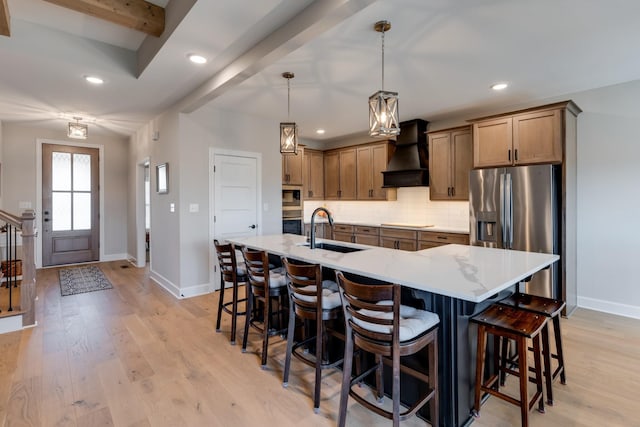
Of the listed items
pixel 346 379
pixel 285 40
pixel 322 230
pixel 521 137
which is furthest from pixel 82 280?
pixel 521 137

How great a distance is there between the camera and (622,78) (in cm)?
348

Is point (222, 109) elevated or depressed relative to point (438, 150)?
elevated

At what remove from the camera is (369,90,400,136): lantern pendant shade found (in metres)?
2.33

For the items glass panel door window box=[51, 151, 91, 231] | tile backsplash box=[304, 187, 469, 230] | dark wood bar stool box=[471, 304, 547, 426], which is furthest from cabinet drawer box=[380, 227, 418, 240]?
glass panel door window box=[51, 151, 91, 231]

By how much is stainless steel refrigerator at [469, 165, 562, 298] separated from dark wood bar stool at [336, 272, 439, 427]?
2.52 metres

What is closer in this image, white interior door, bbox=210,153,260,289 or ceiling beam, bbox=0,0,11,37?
ceiling beam, bbox=0,0,11,37

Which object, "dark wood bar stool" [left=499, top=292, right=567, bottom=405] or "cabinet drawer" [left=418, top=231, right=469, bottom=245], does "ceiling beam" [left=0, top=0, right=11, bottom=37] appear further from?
"cabinet drawer" [left=418, top=231, right=469, bottom=245]

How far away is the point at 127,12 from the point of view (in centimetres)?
258

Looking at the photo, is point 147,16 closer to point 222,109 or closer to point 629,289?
point 222,109

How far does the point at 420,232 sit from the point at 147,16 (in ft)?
13.5

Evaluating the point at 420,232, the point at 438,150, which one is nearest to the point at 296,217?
the point at 420,232

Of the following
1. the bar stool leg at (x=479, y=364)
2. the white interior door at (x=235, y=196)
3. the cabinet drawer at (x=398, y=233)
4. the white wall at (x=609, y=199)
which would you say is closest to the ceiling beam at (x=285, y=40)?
the white interior door at (x=235, y=196)

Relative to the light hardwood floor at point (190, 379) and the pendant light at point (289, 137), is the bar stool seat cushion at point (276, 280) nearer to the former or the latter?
the light hardwood floor at point (190, 379)

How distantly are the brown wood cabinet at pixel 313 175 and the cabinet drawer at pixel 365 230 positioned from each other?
1243 millimetres
